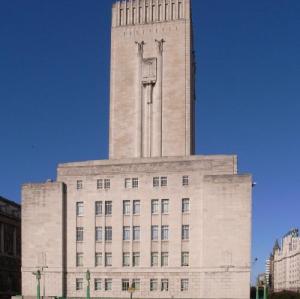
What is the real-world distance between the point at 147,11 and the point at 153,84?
1021 cm

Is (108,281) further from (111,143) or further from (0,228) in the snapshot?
(0,228)

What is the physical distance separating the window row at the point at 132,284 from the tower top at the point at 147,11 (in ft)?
108

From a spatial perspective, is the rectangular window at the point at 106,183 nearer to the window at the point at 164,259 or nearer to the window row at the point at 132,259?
the window row at the point at 132,259

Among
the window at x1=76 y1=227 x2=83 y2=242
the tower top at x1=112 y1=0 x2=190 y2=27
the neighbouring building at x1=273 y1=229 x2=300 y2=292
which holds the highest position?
the tower top at x1=112 y1=0 x2=190 y2=27

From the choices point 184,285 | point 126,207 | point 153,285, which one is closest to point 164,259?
point 153,285

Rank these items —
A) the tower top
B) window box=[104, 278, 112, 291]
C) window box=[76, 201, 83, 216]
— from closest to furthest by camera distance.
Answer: window box=[104, 278, 112, 291], window box=[76, 201, 83, 216], the tower top

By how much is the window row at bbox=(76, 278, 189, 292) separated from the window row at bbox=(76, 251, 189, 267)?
5.38ft

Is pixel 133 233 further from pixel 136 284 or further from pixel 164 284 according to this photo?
pixel 164 284

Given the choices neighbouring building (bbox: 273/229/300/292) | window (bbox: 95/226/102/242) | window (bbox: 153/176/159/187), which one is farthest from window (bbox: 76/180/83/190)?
neighbouring building (bbox: 273/229/300/292)

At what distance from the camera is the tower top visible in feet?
228

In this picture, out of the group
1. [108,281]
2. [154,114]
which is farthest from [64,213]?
[154,114]

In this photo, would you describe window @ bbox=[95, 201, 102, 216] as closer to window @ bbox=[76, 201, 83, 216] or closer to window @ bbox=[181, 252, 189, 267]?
window @ bbox=[76, 201, 83, 216]

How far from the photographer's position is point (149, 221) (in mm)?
59781

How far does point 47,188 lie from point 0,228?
19.7 metres
